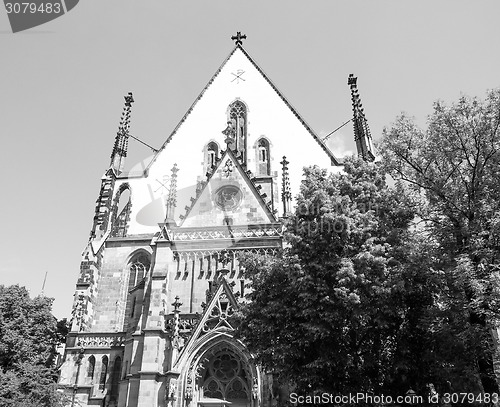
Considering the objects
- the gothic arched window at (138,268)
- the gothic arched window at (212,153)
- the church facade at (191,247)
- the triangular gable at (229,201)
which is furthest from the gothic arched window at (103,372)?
the gothic arched window at (212,153)

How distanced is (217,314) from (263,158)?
1265cm

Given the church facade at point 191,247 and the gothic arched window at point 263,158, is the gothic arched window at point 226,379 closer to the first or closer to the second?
the church facade at point 191,247

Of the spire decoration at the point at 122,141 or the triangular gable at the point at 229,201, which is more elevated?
the spire decoration at the point at 122,141

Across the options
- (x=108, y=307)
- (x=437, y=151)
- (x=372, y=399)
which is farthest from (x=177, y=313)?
(x=437, y=151)

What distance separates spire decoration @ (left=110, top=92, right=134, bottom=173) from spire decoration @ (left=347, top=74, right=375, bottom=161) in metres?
15.8

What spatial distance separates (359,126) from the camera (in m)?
28.9

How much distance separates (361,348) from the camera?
42.4 feet

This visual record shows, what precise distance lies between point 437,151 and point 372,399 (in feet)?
25.4

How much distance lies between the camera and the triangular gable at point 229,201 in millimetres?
23766

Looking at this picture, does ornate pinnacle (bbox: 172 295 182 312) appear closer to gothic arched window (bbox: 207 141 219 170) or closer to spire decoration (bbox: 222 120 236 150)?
spire decoration (bbox: 222 120 236 150)

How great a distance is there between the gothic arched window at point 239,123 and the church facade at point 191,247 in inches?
3.1

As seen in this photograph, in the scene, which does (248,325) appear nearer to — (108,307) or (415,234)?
Result: (415,234)

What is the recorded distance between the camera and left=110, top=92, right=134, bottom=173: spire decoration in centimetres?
2858

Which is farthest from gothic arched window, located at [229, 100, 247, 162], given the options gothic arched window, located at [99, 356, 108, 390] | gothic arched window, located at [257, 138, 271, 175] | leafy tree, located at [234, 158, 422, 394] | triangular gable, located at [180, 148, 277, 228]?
leafy tree, located at [234, 158, 422, 394]
